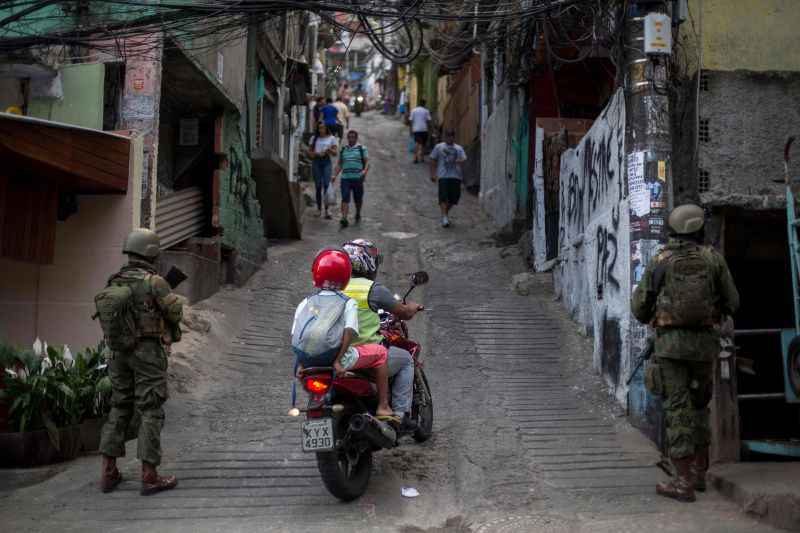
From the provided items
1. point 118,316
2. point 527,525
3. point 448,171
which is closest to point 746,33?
point 527,525

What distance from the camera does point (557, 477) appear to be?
592 cm

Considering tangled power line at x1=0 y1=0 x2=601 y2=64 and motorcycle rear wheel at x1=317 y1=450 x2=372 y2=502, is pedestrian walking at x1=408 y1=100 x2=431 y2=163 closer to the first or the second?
tangled power line at x1=0 y1=0 x2=601 y2=64

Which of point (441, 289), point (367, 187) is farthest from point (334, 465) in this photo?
point (367, 187)

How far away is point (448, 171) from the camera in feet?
52.4

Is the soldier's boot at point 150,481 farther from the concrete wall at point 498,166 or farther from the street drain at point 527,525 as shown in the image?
the concrete wall at point 498,166

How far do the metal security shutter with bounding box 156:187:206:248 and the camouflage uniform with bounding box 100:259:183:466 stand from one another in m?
4.79

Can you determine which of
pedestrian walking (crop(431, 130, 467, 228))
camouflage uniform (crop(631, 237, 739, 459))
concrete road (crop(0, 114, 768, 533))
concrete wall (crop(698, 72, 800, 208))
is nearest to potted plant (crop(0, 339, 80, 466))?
concrete road (crop(0, 114, 768, 533))

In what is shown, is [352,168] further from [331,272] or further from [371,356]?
[371,356]

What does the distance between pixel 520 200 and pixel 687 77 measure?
6540 millimetres

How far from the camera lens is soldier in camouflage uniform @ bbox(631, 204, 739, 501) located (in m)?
5.38

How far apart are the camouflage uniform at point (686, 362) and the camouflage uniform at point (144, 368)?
3283 mm

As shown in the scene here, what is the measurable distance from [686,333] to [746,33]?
4160mm

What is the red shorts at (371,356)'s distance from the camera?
5516 millimetres

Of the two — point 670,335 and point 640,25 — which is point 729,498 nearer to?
point 670,335
